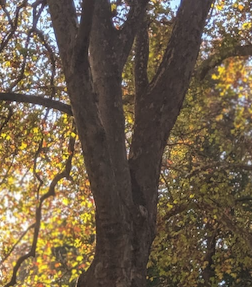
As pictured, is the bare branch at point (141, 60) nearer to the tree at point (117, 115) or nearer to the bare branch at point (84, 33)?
the tree at point (117, 115)

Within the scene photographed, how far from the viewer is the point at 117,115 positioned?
15.6 ft

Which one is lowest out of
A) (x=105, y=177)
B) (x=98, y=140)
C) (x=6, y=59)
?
(x=105, y=177)

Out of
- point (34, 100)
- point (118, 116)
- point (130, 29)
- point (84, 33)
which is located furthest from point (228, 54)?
A: point (84, 33)

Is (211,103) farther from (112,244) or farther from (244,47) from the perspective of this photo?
(112,244)

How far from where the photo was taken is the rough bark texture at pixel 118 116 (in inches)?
159

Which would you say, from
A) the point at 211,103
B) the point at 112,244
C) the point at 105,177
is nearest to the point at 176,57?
the point at 105,177

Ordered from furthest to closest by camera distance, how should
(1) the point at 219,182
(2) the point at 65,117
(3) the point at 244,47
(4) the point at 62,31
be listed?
(1) the point at 219,182, (2) the point at 65,117, (3) the point at 244,47, (4) the point at 62,31

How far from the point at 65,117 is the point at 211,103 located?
268 centimetres

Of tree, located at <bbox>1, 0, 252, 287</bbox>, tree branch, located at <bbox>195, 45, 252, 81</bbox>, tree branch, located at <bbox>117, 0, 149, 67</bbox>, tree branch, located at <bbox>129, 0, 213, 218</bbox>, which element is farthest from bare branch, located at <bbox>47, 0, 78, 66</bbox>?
tree branch, located at <bbox>195, 45, 252, 81</bbox>

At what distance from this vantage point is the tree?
13.3ft

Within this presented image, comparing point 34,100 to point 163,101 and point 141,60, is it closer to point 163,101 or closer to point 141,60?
point 163,101

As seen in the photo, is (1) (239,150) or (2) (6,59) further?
(1) (239,150)

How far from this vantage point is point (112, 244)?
13.5ft

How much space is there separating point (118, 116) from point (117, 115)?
2cm
